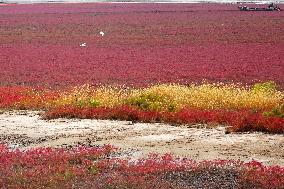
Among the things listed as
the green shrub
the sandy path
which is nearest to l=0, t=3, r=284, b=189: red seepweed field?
the green shrub

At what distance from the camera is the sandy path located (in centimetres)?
1589

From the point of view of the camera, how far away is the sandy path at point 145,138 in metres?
15.9

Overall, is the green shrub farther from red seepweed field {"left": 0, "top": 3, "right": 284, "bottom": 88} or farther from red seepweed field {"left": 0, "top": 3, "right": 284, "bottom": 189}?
red seepweed field {"left": 0, "top": 3, "right": 284, "bottom": 88}

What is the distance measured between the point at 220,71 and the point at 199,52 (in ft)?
37.4

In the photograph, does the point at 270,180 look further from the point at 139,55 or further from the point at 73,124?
the point at 139,55

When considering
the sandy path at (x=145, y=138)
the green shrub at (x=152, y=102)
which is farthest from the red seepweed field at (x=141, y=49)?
the sandy path at (x=145, y=138)

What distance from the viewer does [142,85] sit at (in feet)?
104

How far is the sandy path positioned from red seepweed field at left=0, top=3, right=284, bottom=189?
2.38ft

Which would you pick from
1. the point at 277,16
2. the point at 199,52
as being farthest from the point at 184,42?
the point at 277,16

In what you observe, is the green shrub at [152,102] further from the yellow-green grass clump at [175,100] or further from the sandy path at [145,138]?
the sandy path at [145,138]

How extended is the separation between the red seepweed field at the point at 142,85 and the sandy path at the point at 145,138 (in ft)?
2.38

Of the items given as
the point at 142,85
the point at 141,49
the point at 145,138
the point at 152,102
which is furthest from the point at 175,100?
the point at 141,49

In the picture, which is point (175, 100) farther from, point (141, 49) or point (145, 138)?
point (141, 49)

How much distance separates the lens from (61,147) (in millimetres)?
17062
